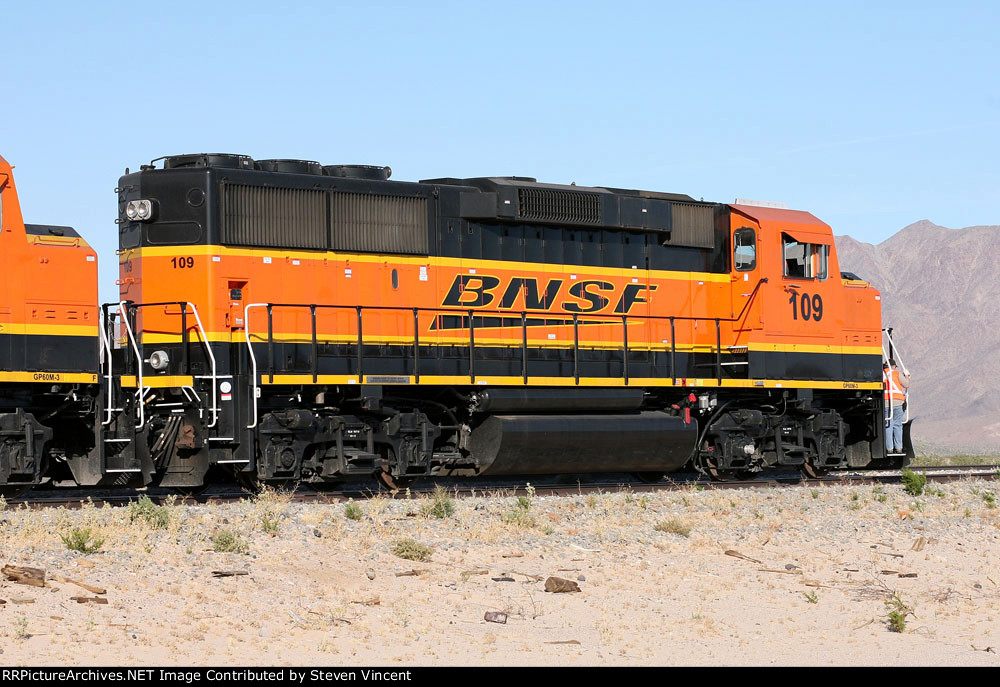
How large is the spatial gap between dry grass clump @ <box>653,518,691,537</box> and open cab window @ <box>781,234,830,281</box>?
22.5 ft

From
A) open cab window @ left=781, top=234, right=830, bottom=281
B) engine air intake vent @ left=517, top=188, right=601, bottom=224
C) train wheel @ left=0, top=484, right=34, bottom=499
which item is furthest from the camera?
open cab window @ left=781, top=234, right=830, bottom=281

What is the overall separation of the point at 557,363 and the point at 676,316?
2313mm

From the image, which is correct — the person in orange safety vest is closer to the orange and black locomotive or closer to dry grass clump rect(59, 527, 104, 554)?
the orange and black locomotive

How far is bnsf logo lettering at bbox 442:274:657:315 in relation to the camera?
58.0ft

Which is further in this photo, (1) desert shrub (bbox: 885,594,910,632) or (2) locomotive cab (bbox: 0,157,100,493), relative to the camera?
(2) locomotive cab (bbox: 0,157,100,493)

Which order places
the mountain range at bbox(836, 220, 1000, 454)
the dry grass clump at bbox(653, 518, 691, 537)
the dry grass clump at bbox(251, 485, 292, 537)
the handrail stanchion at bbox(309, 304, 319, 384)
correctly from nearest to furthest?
1. the dry grass clump at bbox(251, 485, 292, 537)
2. the dry grass clump at bbox(653, 518, 691, 537)
3. the handrail stanchion at bbox(309, 304, 319, 384)
4. the mountain range at bbox(836, 220, 1000, 454)

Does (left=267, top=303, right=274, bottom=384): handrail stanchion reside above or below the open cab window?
below

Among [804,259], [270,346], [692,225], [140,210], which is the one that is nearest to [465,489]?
[270,346]

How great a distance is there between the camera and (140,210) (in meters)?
15.9

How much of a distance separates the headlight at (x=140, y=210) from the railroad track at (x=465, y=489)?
11.6 ft

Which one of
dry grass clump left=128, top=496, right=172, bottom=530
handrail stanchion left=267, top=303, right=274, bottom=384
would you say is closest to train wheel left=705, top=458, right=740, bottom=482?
handrail stanchion left=267, top=303, right=274, bottom=384

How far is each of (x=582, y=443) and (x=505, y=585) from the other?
20.4ft

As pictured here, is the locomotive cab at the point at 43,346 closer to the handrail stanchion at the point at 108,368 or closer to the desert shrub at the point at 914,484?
the handrail stanchion at the point at 108,368
